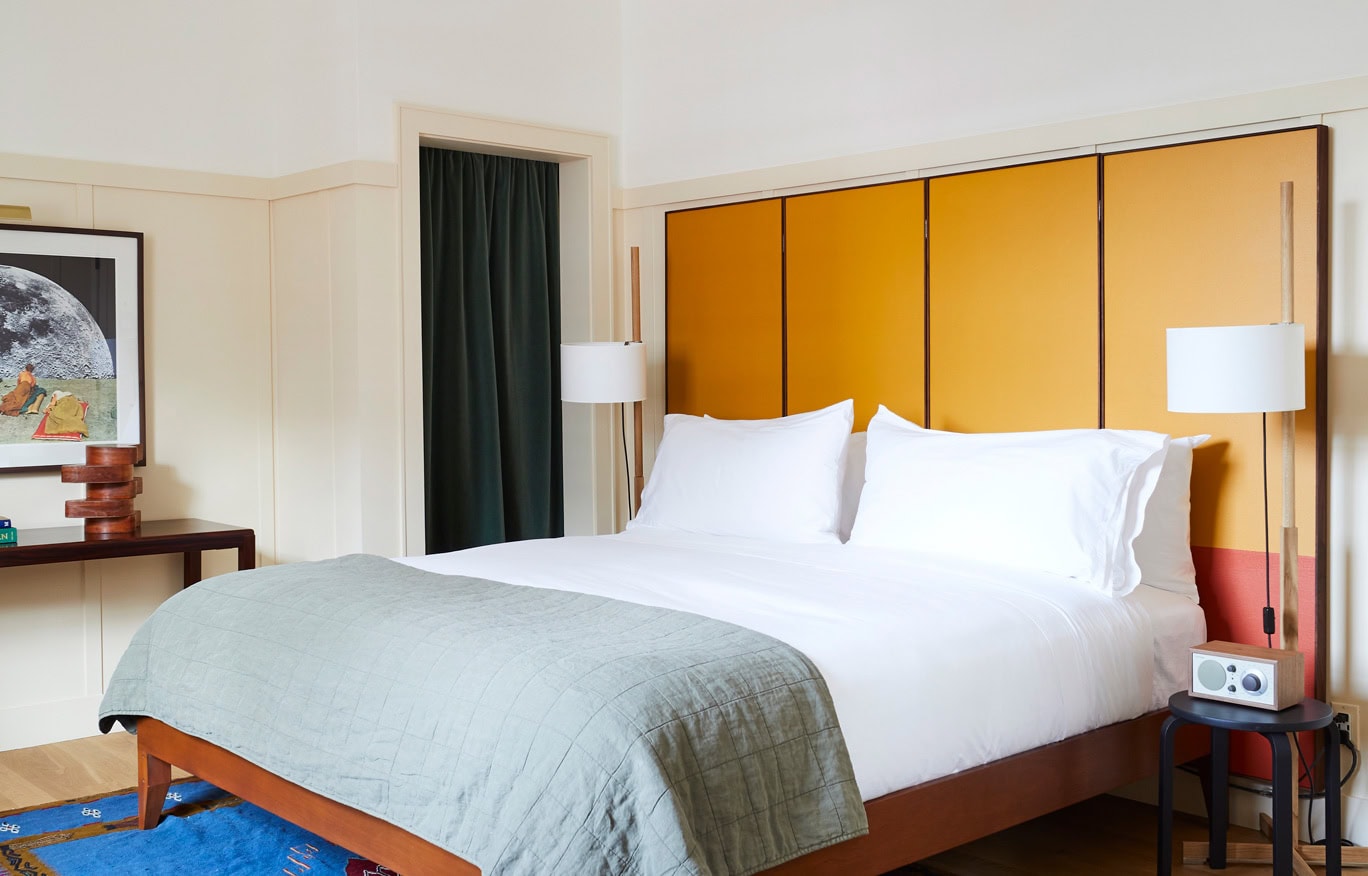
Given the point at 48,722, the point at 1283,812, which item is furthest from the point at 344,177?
the point at 1283,812

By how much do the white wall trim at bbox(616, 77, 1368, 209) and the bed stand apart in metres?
0.91

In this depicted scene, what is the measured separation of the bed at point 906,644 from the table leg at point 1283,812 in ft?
1.26

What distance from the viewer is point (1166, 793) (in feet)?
9.48

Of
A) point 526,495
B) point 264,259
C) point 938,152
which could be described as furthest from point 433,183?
point 938,152

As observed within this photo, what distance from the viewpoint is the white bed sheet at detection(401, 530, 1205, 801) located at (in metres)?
2.53

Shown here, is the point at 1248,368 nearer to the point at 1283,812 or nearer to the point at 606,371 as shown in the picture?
the point at 1283,812

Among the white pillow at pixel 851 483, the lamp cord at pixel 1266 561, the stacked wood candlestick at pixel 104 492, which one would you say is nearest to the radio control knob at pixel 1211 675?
the lamp cord at pixel 1266 561

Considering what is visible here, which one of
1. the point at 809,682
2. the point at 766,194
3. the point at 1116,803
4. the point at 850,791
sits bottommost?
the point at 1116,803

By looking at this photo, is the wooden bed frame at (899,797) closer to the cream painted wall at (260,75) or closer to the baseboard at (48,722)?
the baseboard at (48,722)

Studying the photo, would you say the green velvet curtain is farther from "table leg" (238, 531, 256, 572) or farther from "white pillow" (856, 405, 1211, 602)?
"white pillow" (856, 405, 1211, 602)

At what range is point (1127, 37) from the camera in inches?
144

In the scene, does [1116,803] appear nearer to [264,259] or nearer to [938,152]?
[938,152]

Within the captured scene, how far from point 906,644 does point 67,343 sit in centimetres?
324

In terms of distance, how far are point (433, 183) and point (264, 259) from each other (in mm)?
727
